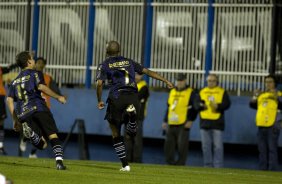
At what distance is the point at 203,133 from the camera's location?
25719 millimetres

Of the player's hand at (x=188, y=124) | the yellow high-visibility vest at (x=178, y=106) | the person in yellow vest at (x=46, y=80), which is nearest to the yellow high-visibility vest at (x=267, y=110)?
the player's hand at (x=188, y=124)

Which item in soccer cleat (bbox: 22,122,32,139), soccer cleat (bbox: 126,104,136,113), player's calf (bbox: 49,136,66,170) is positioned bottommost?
player's calf (bbox: 49,136,66,170)

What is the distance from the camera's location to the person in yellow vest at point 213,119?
83.7ft

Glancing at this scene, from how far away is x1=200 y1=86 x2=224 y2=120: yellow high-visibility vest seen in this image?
2567 centimetres

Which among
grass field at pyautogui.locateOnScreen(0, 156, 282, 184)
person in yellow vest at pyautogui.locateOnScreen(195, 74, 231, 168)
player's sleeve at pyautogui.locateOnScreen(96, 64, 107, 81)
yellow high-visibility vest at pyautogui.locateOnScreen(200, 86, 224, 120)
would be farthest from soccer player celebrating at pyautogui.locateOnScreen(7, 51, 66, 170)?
yellow high-visibility vest at pyautogui.locateOnScreen(200, 86, 224, 120)

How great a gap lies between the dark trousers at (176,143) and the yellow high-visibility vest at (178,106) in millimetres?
161

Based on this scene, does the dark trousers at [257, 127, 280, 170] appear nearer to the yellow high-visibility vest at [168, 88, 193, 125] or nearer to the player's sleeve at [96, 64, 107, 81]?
the yellow high-visibility vest at [168, 88, 193, 125]

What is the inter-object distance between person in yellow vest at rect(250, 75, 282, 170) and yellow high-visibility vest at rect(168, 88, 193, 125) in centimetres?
167

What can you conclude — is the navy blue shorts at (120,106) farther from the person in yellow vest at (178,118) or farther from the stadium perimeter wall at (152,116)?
the stadium perimeter wall at (152,116)

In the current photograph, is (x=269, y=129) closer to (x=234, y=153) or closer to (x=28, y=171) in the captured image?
(x=234, y=153)

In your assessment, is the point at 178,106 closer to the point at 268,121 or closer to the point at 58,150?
the point at 268,121

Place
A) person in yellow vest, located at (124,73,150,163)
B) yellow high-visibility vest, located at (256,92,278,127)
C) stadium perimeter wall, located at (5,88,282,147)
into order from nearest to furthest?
yellow high-visibility vest, located at (256,92,278,127)
person in yellow vest, located at (124,73,150,163)
stadium perimeter wall, located at (5,88,282,147)

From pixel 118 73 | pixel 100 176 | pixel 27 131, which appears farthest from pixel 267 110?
pixel 100 176

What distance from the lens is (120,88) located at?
1850 centimetres
